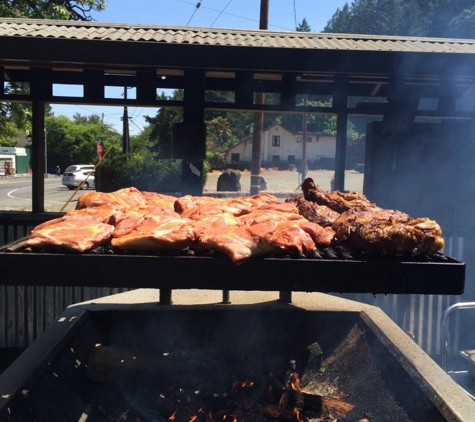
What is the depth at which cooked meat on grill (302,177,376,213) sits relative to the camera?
3.38m

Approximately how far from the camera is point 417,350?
10.8 ft

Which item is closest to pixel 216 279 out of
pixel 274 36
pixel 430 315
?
pixel 430 315

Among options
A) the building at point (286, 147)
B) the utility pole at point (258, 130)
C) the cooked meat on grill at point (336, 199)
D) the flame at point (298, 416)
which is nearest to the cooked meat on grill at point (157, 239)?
the cooked meat on grill at point (336, 199)

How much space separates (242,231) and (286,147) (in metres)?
74.6

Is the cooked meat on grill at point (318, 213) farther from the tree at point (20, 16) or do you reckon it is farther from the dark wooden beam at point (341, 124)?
the tree at point (20, 16)

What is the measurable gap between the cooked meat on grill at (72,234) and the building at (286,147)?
65127 millimetres

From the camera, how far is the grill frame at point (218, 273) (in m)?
2.28

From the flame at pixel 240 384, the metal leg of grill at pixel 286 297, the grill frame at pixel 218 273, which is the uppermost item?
the grill frame at pixel 218 273

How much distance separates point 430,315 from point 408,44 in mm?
3303

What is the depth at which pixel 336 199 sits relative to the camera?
349cm

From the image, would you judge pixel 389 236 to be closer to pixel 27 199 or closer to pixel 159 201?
pixel 159 201

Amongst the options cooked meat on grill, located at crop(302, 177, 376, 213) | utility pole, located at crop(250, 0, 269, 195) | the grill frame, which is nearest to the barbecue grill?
the grill frame

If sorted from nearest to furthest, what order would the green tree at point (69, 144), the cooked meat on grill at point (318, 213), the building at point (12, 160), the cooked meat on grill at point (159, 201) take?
1. the cooked meat on grill at point (318, 213)
2. the cooked meat on grill at point (159, 201)
3. the building at point (12, 160)
4. the green tree at point (69, 144)

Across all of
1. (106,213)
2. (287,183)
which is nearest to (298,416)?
(106,213)
